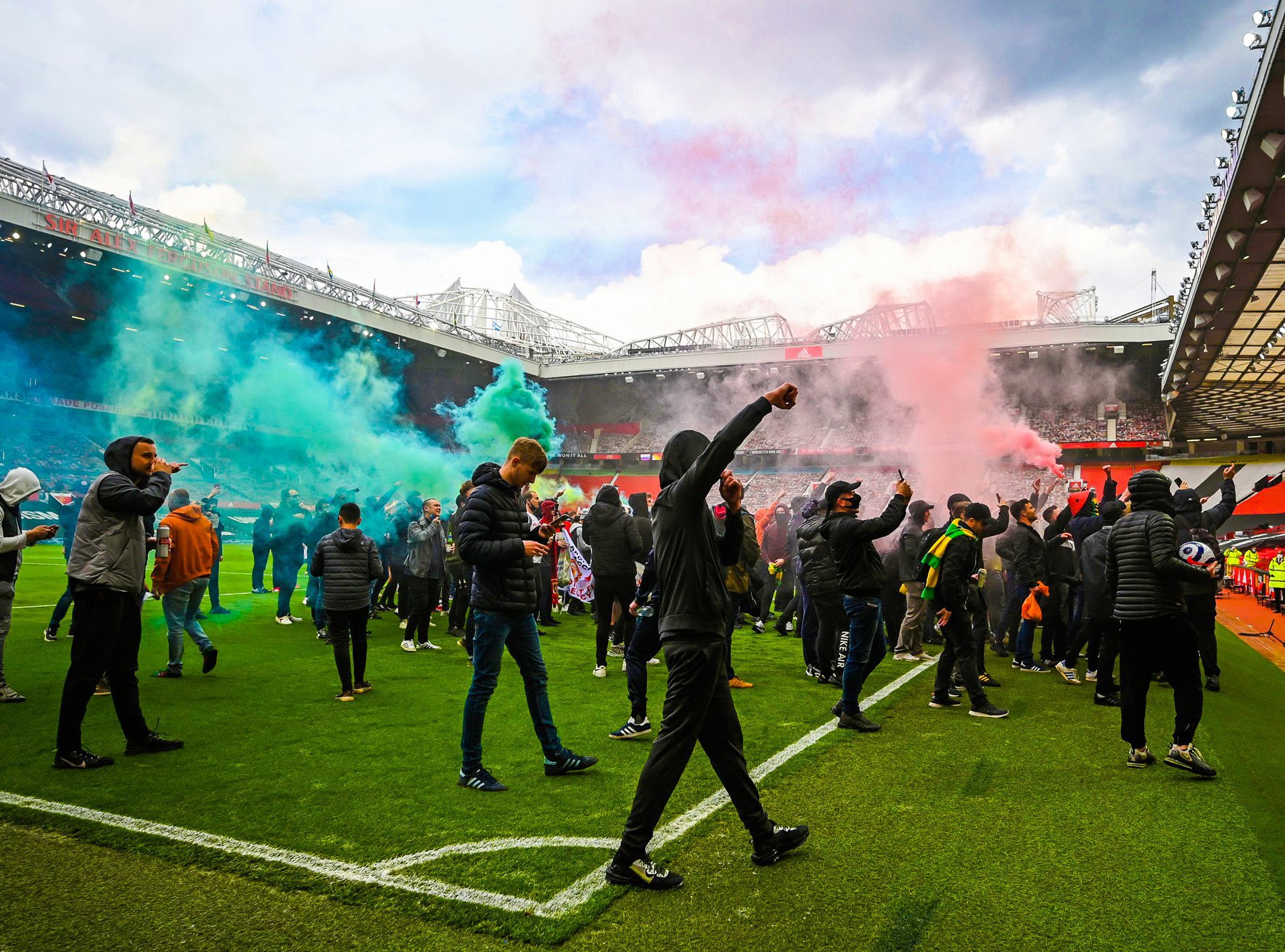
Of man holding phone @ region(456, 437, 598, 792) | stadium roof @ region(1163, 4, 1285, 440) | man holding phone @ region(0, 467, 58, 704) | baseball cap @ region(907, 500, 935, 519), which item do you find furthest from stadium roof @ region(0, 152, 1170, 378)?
man holding phone @ region(456, 437, 598, 792)

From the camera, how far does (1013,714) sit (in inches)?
239

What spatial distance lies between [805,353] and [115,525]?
34186mm

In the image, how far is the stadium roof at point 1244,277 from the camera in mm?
9344

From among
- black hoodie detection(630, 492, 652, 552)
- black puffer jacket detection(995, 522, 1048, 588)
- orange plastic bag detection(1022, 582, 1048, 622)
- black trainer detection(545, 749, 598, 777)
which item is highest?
black hoodie detection(630, 492, 652, 552)

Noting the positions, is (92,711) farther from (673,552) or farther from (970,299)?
(970,299)

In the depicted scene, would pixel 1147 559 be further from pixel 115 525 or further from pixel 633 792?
pixel 115 525

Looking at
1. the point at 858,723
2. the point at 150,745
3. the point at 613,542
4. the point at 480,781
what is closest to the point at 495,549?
the point at 480,781

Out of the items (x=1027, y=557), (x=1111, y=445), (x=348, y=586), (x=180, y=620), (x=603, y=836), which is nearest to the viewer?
(x=603, y=836)

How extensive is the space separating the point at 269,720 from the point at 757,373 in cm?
3579

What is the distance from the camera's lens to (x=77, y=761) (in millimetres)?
4305

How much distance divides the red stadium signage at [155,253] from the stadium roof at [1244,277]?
2698cm

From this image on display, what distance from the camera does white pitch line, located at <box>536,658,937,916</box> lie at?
2836 millimetres

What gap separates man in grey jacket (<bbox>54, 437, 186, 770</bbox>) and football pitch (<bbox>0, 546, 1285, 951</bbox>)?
0.87 ft

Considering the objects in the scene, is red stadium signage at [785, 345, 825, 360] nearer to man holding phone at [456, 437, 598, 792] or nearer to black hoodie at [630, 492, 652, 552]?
black hoodie at [630, 492, 652, 552]
